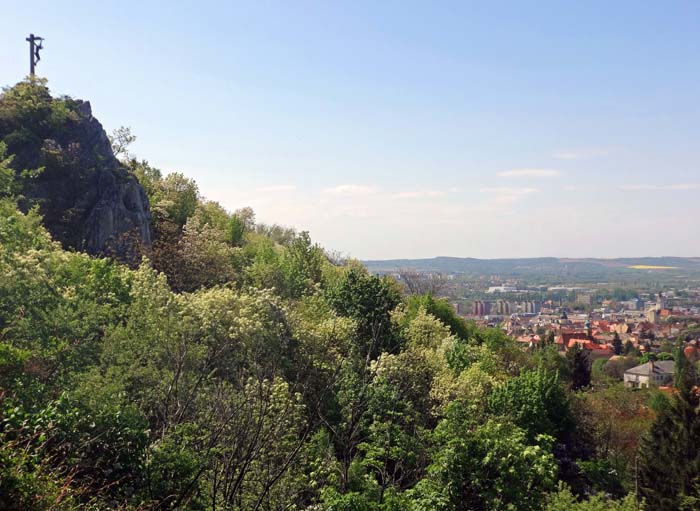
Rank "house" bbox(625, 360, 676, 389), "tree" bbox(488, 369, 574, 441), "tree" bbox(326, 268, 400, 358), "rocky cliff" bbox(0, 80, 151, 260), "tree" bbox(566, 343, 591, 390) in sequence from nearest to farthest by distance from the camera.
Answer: "tree" bbox(488, 369, 574, 441) < "tree" bbox(326, 268, 400, 358) < "rocky cliff" bbox(0, 80, 151, 260) < "tree" bbox(566, 343, 591, 390) < "house" bbox(625, 360, 676, 389)

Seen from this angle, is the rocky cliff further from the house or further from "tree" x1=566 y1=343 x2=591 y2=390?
the house

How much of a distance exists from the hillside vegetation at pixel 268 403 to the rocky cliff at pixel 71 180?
647 millimetres

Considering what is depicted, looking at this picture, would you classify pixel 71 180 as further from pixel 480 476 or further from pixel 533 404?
pixel 480 476

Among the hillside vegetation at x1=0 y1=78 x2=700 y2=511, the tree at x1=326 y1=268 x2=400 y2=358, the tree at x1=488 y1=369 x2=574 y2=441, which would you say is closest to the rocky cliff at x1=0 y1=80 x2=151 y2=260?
the hillside vegetation at x1=0 y1=78 x2=700 y2=511

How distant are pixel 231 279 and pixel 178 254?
10.7 ft

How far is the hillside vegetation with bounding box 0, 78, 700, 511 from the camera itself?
35.8ft

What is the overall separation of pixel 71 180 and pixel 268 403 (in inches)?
1032

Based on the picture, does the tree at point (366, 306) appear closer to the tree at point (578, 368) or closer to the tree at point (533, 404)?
the tree at point (533, 404)

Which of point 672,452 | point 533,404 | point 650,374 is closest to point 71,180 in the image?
point 533,404

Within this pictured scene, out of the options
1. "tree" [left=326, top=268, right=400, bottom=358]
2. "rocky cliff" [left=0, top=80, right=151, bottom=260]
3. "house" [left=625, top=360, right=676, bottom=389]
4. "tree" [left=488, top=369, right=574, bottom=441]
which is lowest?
"house" [left=625, top=360, right=676, bottom=389]

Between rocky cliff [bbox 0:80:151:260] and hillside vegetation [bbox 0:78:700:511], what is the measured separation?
2.12 ft

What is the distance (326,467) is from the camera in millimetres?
14211

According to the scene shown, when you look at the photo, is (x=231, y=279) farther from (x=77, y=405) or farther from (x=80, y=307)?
(x=77, y=405)

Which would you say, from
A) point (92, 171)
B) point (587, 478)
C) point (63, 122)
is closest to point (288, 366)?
point (587, 478)
